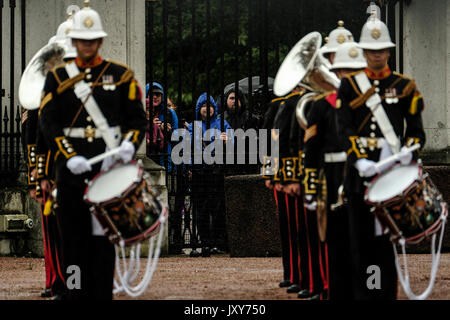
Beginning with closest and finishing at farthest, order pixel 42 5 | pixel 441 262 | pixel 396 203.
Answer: pixel 396 203 < pixel 441 262 < pixel 42 5

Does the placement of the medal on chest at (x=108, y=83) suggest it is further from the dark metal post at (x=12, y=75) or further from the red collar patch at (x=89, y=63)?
the dark metal post at (x=12, y=75)

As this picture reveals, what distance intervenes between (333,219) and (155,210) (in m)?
1.48

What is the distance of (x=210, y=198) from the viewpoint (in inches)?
588

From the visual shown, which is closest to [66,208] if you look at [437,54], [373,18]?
[373,18]

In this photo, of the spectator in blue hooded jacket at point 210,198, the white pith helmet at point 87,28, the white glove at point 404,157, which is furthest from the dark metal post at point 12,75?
the white glove at point 404,157

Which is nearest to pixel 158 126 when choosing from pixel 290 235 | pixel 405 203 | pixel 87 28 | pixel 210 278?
pixel 210 278

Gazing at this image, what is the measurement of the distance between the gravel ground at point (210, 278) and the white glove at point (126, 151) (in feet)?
A: 5.94

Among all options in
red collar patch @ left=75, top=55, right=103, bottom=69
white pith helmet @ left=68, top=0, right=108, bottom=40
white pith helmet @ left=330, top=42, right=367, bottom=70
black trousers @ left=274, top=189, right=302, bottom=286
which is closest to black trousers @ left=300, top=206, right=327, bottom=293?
black trousers @ left=274, top=189, right=302, bottom=286

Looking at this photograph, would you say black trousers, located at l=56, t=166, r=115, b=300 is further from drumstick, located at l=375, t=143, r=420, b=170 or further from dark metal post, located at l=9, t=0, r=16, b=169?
dark metal post, located at l=9, t=0, r=16, b=169

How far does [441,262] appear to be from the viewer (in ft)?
42.9

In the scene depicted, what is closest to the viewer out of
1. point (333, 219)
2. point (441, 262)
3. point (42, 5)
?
point (333, 219)

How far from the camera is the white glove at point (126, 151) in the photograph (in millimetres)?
8133

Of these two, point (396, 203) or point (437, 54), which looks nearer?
point (396, 203)
